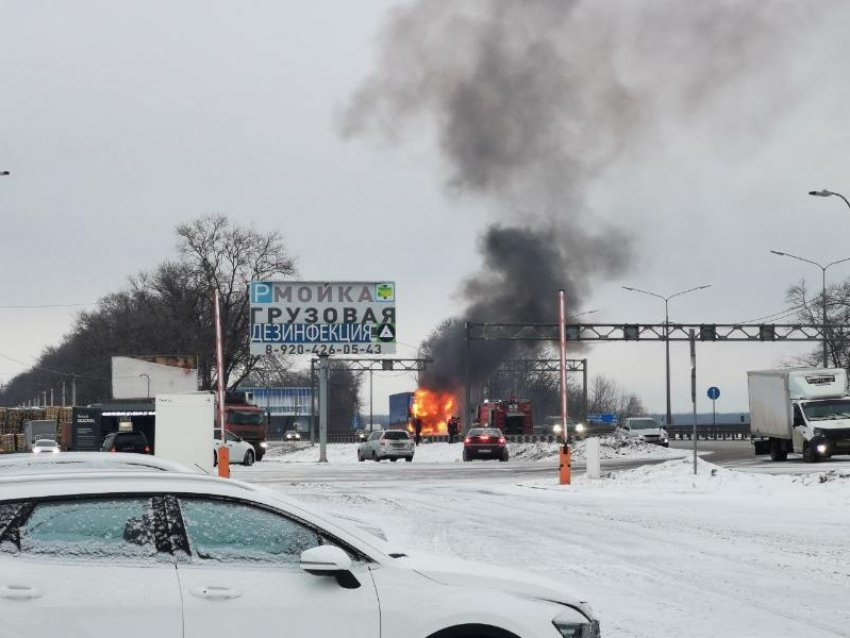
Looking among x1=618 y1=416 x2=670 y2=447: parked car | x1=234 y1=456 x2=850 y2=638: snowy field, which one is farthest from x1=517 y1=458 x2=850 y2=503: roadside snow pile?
x1=618 y1=416 x2=670 y2=447: parked car

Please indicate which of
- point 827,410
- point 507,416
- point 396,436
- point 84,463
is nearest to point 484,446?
point 396,436

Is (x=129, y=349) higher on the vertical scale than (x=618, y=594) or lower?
higher

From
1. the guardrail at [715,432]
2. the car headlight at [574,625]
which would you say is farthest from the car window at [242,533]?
the guardrail at [715,432]

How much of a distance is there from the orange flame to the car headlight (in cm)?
7671

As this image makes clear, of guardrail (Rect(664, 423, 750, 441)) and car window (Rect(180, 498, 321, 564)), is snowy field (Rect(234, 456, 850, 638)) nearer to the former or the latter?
car window (Rect(180, 498, 321, 564))

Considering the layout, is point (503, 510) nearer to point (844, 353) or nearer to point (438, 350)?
point (438, 350)

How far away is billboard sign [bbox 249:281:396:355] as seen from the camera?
2296 inches

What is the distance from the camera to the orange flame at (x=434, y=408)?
82.7m

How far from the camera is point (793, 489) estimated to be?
83.7 feet

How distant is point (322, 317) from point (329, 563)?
175ft

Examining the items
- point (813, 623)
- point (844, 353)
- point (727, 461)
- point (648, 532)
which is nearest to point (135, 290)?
point (844, 353)

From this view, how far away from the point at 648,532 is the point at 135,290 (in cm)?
8133

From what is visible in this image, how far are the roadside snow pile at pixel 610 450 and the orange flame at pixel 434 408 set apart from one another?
22.8 meters

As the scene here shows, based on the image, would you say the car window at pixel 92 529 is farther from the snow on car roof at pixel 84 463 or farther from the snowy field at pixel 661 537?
the snowy field at pixel 661 537
